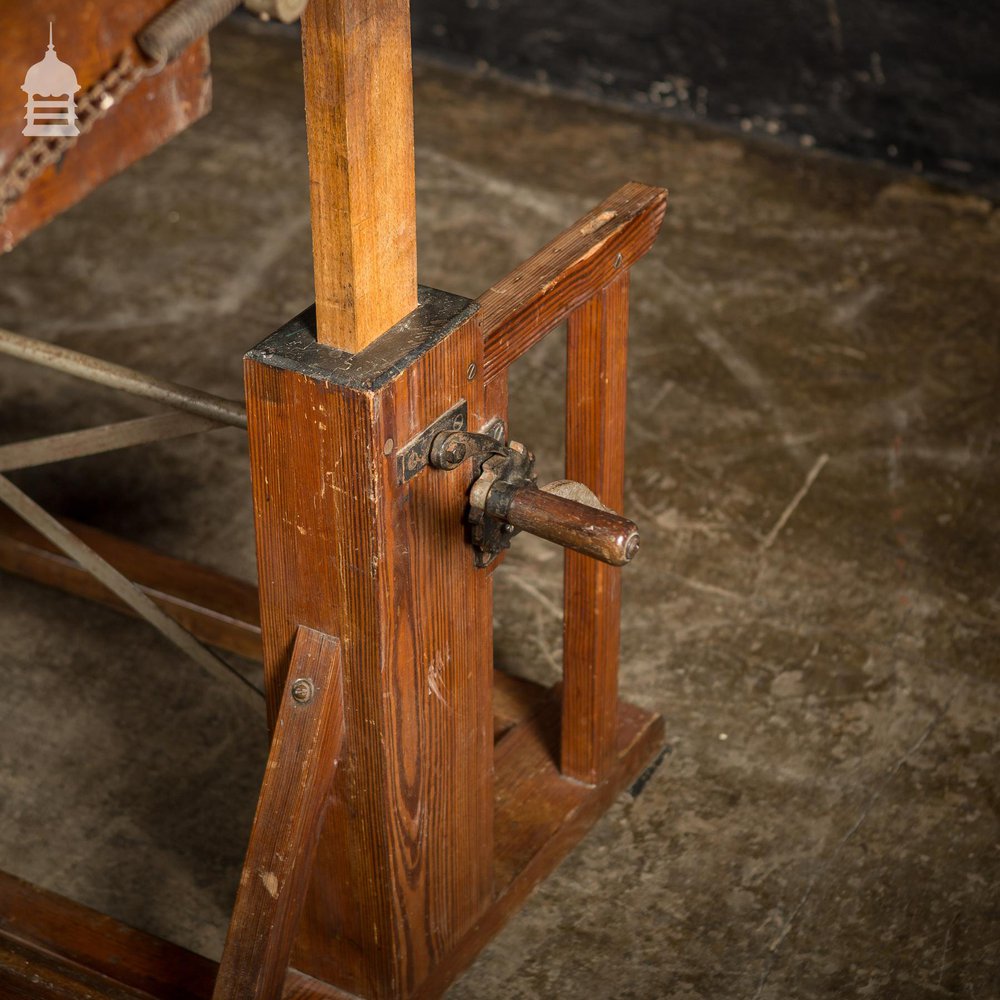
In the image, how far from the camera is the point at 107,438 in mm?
2562

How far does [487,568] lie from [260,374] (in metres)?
0.47

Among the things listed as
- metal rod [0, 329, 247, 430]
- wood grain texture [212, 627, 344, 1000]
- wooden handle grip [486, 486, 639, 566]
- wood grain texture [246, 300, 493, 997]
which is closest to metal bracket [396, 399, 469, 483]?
wood grain texture [246, 300, 493, 997]

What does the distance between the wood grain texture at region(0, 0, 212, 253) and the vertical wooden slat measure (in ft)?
2.29

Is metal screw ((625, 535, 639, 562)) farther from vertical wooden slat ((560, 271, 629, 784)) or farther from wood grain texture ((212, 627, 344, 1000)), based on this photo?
vertical wooden slat ((560, 271, 629, 784))

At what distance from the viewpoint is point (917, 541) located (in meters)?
3.70

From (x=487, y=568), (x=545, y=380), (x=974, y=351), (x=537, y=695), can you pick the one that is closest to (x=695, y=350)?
(x=545, y=380)

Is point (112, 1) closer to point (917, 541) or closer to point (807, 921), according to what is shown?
point (807, 921)

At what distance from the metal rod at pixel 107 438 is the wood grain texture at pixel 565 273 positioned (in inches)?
20.6

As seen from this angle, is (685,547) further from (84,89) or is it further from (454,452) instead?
(84,89)

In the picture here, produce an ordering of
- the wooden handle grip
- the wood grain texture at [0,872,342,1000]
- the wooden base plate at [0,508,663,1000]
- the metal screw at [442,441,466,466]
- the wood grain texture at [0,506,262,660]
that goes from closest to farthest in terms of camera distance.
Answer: the wooden handle grip, the metal screw at [442,441,466,466], the wood grain texture at [0,872,342,1000], the wooden base plate at [0,508,663,1000], the wood grain texture at [0,506,262,660]

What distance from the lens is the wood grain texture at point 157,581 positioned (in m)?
3.28

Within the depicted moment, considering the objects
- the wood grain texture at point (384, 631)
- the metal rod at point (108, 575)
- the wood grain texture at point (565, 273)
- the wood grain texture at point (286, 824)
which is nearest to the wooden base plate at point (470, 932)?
the wood grain texture at point (384, 631)

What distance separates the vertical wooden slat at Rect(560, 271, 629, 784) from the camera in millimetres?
2445

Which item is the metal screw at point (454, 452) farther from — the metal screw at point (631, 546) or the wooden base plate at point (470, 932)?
the wooden base plate at point (470, 932)
